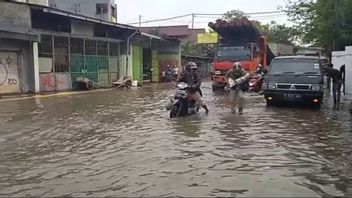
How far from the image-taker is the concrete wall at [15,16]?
2512 centimetres

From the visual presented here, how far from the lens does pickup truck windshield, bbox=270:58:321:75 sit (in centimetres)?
1700

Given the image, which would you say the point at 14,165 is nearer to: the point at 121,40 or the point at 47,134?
the point at 47,134

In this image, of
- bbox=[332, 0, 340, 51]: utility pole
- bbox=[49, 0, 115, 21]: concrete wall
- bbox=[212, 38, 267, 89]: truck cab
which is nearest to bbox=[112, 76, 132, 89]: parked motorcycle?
bbox=[212, 38, 267, 89]: truck cab

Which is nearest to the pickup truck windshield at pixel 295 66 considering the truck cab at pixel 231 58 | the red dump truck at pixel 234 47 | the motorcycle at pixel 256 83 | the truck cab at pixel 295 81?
the truck cab at pixel 295 81

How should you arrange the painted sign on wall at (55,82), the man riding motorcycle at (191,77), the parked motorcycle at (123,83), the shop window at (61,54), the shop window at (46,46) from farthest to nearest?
the parked motorcycle at (123,83), the shop window at (61,54), the painted sign on wall at (55,82), the shop window at (46,46), the man riding motorcycle at (191,77)

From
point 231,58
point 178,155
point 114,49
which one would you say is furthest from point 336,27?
point 178,155

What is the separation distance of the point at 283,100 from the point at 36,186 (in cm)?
1160

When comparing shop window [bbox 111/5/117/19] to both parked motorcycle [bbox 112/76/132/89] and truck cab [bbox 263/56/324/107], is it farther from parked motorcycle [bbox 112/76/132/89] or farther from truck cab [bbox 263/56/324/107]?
truck cab [bbox 263/56/324/107]

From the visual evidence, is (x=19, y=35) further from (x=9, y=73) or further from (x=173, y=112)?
(x=173, y=112)

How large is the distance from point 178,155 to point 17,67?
19.6 meters

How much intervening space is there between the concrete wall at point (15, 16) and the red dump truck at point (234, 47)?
9.75 m

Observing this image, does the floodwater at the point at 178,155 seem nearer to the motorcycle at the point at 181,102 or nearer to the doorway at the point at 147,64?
the motorcycle at the point at 181,102

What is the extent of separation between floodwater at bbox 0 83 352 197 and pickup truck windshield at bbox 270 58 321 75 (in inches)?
84.9

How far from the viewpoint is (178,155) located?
8719mm
